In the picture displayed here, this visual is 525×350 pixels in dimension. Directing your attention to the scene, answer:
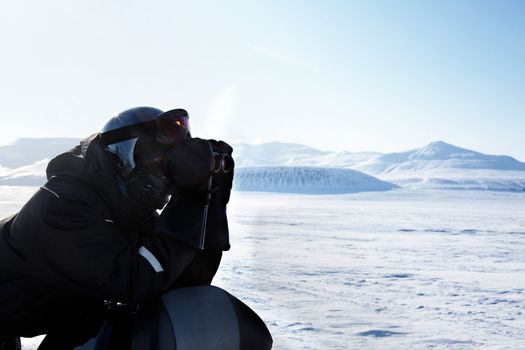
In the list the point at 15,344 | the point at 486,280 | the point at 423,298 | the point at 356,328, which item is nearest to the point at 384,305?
the point at 423,298

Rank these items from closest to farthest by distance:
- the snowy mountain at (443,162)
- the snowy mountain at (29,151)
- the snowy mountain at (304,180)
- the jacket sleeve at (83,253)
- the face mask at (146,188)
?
the jacket sleeve at (83,253) → the face mask at (146,188) → the snowy mountain at (304,180) → the snowy mountain at (29,151) → the snowy mountain at (443,162)

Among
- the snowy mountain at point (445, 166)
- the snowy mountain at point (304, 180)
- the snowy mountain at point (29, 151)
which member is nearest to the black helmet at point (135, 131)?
the snowy mountain at point (304, 180)

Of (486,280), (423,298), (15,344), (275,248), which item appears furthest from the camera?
(275,248)

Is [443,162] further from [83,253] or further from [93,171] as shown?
[83,253]

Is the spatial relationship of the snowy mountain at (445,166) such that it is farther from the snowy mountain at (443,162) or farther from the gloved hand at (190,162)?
the gloved hand at (190,162)

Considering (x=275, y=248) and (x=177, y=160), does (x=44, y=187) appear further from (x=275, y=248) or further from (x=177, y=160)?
(x=275, y=248)

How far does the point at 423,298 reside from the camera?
463 centimetres

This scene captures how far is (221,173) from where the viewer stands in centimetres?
149

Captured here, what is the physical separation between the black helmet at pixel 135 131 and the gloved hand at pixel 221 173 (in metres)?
0.14

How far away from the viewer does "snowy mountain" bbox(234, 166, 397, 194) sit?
222ft

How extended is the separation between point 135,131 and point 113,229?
0.35m

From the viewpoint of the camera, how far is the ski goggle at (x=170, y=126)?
1.49 m

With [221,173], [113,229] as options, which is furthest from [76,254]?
[221,173]

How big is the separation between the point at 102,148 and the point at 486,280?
5396 millimetres
